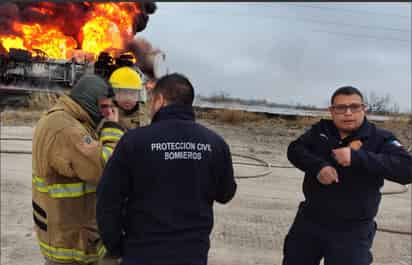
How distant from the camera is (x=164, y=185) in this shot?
6.58ft

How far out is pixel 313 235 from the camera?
2912 millimetres

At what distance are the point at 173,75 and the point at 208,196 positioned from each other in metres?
0.67

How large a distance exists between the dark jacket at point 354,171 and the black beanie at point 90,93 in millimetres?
1469

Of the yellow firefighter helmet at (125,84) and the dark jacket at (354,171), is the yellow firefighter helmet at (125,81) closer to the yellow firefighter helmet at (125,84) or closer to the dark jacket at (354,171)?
the yellow firefighter helmet at (125,84)

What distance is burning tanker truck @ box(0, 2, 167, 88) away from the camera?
45.8ft

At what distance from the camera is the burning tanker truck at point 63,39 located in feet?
45.8

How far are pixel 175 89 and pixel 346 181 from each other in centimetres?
141

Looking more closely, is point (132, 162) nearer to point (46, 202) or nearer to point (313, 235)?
point (46, 202)

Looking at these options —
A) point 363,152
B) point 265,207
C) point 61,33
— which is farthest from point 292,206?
point 61,33

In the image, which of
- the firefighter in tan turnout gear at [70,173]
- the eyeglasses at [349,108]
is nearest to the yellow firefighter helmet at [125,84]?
the firefighter in tan turnout gear at [70,173]

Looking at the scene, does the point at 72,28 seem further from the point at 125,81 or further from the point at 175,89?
the point at 175,89

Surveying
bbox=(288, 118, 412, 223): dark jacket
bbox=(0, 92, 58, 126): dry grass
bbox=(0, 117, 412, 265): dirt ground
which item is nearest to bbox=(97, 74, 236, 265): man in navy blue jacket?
bbox=(288, 118, 412, 223): dark jacket

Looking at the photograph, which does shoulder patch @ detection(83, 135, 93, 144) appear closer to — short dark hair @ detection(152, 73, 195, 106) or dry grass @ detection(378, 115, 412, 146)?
short dark hair @ detection(152, 73, 195, 106)

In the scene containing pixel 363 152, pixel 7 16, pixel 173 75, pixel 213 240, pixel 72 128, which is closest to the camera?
pixel 173 75
